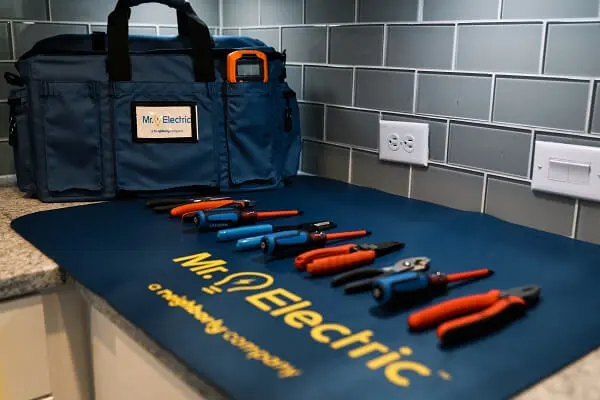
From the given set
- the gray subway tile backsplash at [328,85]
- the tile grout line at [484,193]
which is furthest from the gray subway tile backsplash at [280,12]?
the tile grout line at [484,193]

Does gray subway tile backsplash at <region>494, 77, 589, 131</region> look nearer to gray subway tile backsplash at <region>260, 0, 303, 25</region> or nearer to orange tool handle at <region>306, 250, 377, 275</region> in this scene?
orange tool handle at <region>306, 250, 377, 275</region>

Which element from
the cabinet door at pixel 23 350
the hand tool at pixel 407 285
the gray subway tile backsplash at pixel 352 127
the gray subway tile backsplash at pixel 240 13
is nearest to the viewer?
the hand tool at pixel 407 285

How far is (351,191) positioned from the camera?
1177mm

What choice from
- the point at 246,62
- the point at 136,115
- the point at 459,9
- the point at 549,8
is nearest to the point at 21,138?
the point at 136,115

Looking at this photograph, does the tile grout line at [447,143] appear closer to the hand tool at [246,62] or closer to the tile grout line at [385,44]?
the tile grout line at [385,44]

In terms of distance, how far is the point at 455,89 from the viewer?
3.36 feet

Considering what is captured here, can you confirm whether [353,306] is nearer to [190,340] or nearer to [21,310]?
[190,340]

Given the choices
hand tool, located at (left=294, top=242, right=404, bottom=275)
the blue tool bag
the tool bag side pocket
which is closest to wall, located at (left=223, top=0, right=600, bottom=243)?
the blue tool bag

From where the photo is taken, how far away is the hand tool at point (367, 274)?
2.24ft

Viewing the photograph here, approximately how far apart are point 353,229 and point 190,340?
0.40 m

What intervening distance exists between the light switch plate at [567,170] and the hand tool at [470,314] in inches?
11.3

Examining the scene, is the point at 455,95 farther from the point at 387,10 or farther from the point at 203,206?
the point at 203,206

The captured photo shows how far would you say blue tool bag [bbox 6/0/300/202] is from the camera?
101cm

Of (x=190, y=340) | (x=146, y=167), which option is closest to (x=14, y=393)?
(x=190, y=340)
